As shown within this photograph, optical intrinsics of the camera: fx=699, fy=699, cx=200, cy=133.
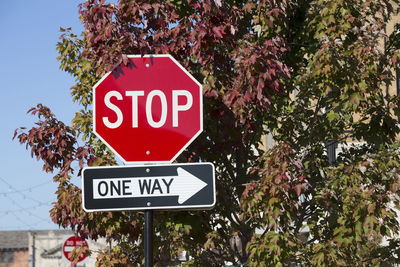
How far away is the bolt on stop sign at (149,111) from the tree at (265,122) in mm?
2198

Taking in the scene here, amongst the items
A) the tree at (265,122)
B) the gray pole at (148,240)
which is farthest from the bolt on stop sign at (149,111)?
the tree at (265,122)

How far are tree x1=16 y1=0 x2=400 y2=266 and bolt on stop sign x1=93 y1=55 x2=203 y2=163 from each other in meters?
2.20

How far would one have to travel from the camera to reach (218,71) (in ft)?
27.4

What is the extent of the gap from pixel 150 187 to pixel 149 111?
58 cm

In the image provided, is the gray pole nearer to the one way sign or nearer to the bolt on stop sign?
the one way sign

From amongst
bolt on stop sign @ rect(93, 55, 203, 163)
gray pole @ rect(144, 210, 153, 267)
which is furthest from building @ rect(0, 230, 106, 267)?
gray pole @ rect(144, 210, 153, 267)

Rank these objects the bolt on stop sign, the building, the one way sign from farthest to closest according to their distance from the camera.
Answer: the building → the bolt on stop sign → the one way sign

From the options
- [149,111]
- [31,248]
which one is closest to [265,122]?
[149,111]

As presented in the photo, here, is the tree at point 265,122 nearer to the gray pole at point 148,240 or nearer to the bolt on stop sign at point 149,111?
the bolt on stop sign at point 149,111

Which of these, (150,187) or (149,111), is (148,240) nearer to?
(150,187)

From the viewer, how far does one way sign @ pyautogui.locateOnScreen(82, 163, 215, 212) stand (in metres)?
4.72

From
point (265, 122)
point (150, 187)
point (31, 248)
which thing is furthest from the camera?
point (31, 248)

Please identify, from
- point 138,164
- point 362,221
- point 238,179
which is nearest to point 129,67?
point 138,164

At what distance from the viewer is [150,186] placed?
475 cm
